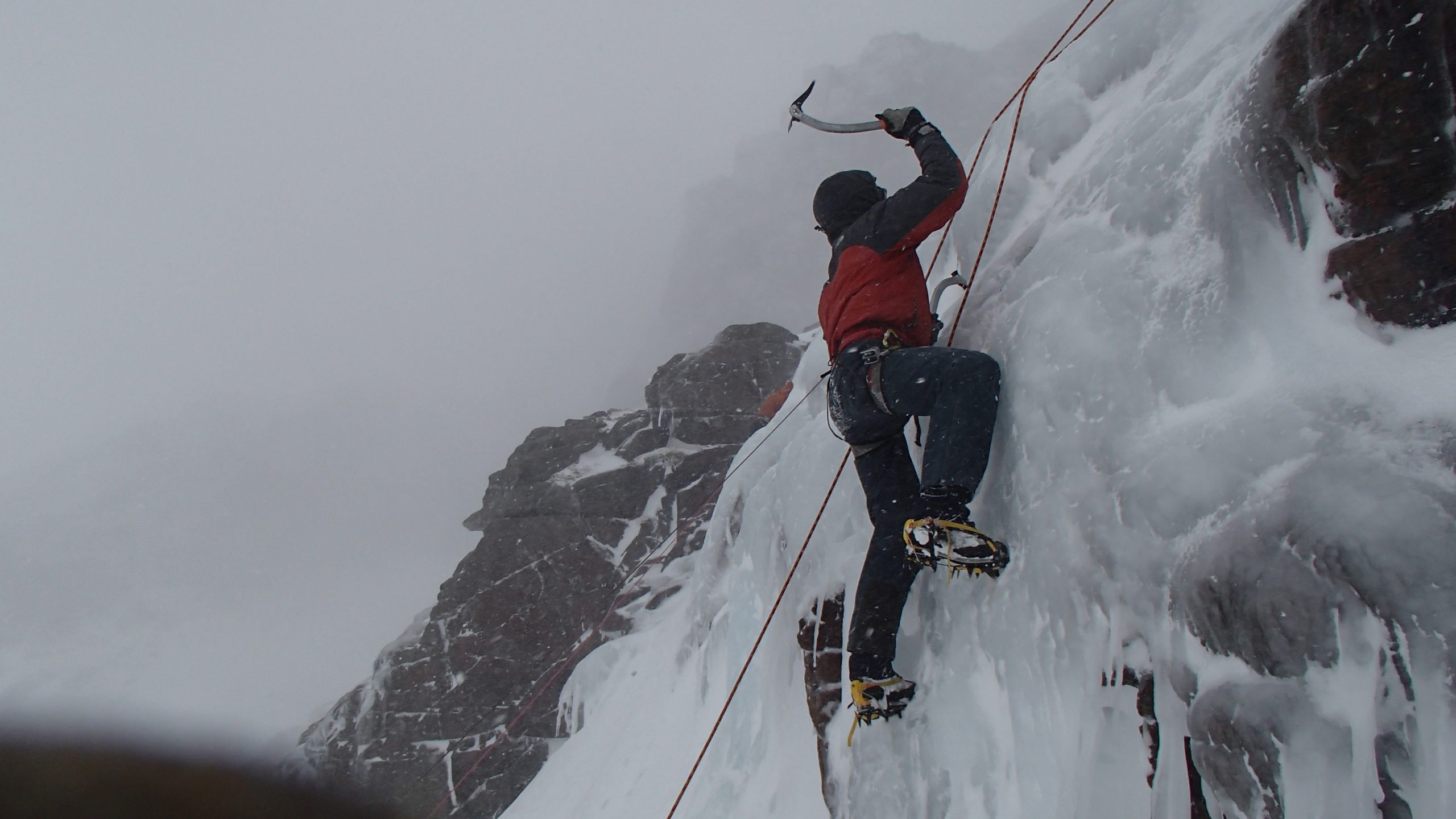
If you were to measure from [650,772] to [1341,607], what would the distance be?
5.71 meters

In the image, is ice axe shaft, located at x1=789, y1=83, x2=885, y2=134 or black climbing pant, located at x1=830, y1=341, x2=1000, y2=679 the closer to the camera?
black climbing pant, located at x1=830, y1=341, x2=1000, y2=679

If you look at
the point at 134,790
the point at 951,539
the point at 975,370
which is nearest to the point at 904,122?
the point at 975,370

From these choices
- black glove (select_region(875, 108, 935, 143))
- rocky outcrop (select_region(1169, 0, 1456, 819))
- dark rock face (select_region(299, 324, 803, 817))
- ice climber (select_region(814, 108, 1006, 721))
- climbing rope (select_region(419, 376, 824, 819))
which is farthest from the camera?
dark rock face (select_region(299, 324, 803, 817))

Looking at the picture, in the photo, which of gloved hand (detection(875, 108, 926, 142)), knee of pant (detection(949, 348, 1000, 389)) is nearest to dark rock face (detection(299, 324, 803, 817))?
gloved hand (detection(875, 108, 926, 142))

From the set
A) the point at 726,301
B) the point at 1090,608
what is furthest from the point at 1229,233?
the point at 726,301

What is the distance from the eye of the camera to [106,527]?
8769 centimetres

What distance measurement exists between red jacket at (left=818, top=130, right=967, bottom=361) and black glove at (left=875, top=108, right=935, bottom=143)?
76 millimetres

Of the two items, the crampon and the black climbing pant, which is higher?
the black climbing pant

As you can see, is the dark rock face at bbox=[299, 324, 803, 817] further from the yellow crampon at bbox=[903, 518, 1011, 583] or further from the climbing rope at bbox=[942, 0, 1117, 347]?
the yellow crampon at bbox=[903, 518, 1011, 583]

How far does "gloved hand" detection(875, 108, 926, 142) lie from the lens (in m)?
3.10

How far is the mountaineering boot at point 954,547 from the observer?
2.23 meters

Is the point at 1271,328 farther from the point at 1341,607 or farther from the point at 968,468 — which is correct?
the point at 968,468

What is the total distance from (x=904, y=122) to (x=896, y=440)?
144 cm

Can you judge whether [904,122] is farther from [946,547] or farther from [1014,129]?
[946,547]
